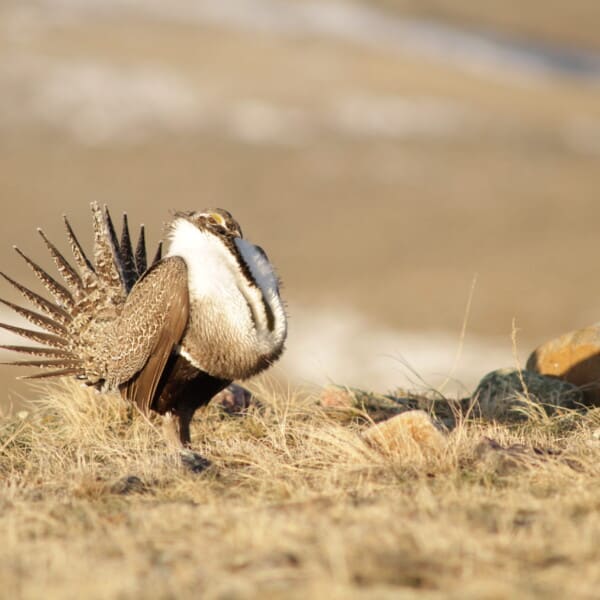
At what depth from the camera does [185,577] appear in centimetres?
246

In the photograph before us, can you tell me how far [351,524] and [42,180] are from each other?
26.1 meters

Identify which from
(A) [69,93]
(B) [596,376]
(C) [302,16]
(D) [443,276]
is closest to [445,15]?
(C) [302,16]

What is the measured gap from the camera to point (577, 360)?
5.48 m

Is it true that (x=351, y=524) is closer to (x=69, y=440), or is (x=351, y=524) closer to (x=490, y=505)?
(x=490, y=505)

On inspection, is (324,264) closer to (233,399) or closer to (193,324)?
(233,399)

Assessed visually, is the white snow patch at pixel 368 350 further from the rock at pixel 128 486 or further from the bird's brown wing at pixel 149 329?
the rock at pixel 128 486

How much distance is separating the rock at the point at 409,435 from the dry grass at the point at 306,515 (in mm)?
22

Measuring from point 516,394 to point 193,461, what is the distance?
5.45ft

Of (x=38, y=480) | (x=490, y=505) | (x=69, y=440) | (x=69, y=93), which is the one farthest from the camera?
(x=69, y=93)

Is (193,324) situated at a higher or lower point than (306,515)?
higher

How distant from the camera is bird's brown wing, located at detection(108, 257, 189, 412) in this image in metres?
4.18

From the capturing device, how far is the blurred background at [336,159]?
61.6 feet

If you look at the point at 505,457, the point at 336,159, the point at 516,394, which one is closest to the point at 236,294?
the point at 505,457

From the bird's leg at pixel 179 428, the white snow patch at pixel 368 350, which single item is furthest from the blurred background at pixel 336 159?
the bird's leg at pixel 179 428
